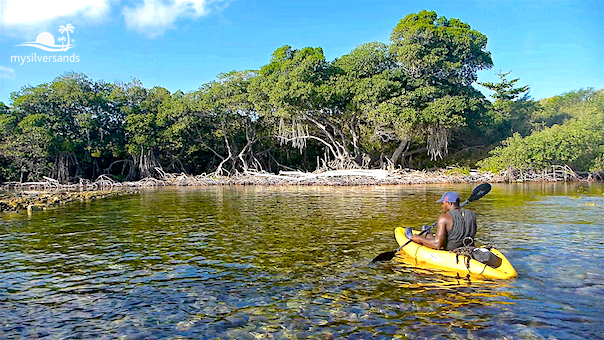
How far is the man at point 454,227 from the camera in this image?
7250 millimetres

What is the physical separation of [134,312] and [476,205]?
1376 centimetres

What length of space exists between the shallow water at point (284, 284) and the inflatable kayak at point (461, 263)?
235mm

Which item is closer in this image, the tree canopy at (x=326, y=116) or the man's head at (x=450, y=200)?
the man's head at (x=450, y=200)

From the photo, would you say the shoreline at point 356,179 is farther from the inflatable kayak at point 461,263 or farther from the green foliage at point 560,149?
the inflatable kayak at point 461,263

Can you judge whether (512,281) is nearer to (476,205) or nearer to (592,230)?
(592,230)

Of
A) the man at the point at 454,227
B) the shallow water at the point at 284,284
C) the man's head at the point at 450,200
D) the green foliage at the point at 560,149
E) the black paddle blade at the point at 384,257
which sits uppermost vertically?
the green foliage at the point at 560,149

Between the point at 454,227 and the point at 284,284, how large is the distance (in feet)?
9.90

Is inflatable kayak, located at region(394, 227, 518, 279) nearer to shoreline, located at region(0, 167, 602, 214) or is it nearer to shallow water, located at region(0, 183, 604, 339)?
shallow water, located at region(0, 183, 604, 339)

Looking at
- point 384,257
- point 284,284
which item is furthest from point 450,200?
point 284,284

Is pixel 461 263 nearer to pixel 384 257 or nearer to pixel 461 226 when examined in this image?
pixel 461 226

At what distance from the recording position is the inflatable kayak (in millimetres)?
6677

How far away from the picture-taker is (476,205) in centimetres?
1623

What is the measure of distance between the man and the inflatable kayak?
213 millimetres

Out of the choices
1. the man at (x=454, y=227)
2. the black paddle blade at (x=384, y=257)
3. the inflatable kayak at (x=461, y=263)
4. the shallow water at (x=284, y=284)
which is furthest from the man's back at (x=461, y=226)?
the black paddle blade at (x=384, y=257)
